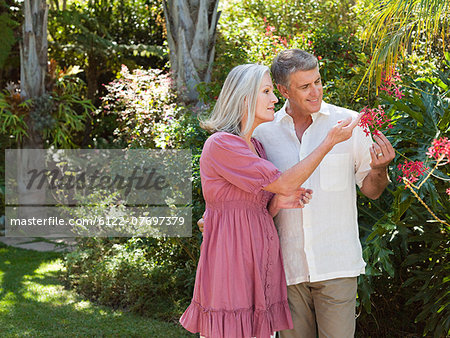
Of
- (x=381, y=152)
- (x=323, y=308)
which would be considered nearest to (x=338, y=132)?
(x=381, y=152)

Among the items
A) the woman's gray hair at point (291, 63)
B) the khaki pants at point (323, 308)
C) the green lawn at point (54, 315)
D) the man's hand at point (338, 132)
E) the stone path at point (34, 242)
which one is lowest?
the stone path at point (34, 242)

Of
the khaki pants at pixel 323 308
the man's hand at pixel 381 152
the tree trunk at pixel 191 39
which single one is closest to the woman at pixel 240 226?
the khaki pants at pixel 323 308

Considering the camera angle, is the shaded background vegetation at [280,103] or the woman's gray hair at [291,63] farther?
the shaded background vegetation at [280,103]

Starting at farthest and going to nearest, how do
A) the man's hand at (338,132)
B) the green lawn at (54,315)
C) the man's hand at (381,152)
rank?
the green lawn at (54,315), the man's hand at (381,152), the man's hand at (338,132)

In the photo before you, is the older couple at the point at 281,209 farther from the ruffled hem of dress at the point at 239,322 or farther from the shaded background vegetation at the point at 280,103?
the shaded background vegetation at the point at 280,103

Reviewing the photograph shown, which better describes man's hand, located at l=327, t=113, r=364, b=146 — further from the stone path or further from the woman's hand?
the stone path

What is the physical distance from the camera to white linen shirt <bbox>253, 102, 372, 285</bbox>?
2.51 meters

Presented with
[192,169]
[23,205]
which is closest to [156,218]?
[192,169]

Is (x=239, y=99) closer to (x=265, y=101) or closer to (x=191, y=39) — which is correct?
(x=265, y=101)

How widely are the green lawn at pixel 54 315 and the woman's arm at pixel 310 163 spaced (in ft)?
10.0

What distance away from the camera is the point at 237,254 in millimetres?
2344

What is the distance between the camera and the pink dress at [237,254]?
2301 millimetres

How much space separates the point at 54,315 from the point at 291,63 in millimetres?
3953

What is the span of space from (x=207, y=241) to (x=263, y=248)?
247 millimetres
